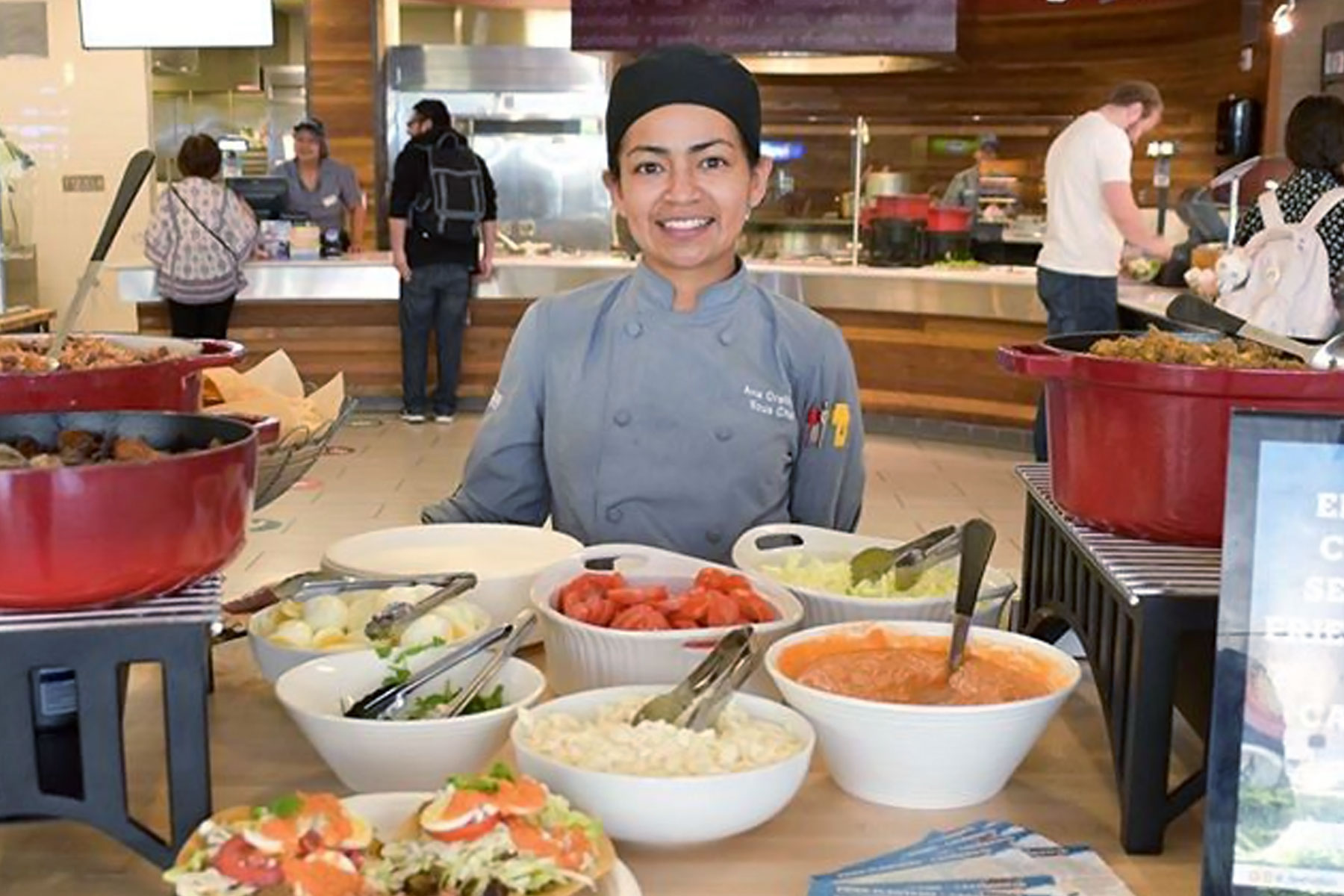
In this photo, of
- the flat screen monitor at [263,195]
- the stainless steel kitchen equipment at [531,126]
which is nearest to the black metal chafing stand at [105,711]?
the flat screen monitor at [263,195]

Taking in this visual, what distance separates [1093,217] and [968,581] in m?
5.30

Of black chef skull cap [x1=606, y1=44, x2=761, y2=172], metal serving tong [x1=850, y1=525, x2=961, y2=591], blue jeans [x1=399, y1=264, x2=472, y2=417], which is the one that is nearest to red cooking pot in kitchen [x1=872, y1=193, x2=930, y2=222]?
blue jeans [x1=399, y1=264, x2=472, y2=417]

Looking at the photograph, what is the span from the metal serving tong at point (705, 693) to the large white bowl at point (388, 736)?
124mm

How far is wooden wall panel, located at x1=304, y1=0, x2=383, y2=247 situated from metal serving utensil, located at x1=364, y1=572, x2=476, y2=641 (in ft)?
31.6

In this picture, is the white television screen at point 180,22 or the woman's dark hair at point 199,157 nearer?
the woman's dark hair at point 199,157

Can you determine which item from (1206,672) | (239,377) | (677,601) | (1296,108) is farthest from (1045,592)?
(1296,108)

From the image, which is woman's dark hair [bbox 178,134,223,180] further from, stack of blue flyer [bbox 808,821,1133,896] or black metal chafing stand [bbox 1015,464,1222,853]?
stack of blue flyer [bbox 808,821,1133,896]

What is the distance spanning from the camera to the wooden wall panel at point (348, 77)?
10547 millimetres

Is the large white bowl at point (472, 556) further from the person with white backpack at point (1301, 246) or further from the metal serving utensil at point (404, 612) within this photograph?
the person with white backpack at point (1301, 246)

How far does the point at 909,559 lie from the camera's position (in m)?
1.65

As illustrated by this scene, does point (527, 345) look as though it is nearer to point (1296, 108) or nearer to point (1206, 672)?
point (1206, 672)

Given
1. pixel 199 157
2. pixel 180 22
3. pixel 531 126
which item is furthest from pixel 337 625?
pixel 531 126

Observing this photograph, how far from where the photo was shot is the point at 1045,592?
5.85 feet

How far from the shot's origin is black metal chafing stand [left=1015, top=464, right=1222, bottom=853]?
1289 millimetres
